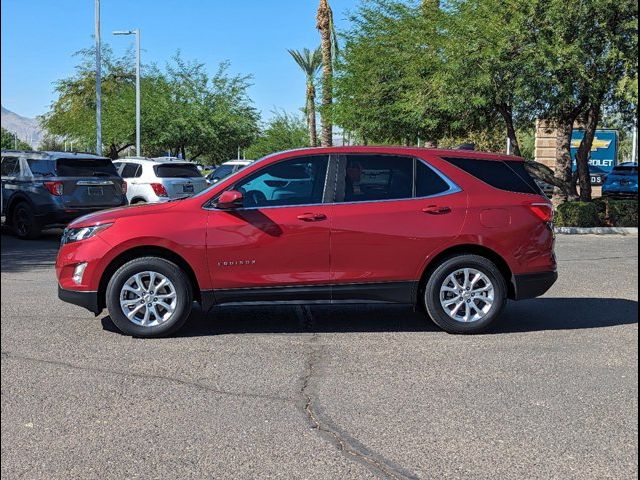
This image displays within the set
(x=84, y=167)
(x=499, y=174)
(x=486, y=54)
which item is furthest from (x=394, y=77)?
(x=499, y=174)

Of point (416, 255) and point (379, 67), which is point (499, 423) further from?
point (379, 67)

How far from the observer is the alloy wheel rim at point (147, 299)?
670 centimetres

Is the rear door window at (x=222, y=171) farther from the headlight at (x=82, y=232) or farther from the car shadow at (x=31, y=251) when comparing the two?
the headlight at (x=82, y=232)

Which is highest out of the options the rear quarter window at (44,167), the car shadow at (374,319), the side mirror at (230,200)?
the rear quarter window at (44,167)

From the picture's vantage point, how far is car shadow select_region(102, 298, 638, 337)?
7199mm

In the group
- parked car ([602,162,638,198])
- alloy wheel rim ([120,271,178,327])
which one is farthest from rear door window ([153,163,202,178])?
parked car ([602,162,638,198])

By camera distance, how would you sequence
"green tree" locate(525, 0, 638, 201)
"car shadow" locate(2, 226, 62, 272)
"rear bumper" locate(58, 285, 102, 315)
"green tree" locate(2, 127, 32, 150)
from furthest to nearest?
"green tree" locate(525, 0, 638, 201) < "car shadow" locate(2, 226, 62, 272) < "rear bumper" locate(58, 285, 102, 315) < "green tree" locate(2, 127, 32, 150)

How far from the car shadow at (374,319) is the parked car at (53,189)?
6.88 metres

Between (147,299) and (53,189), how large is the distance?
8187mm

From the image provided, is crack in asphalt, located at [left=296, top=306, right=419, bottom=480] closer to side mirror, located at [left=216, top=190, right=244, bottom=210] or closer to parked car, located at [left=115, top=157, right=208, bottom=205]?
side mirror, located at [left=216, top=190, right=244, bottom=210]

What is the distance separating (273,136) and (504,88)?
1497 inches

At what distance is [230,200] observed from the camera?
660 centimetres

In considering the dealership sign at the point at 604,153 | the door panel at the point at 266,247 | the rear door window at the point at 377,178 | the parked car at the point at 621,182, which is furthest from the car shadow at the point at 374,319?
the dealership sign at the point at 604,153

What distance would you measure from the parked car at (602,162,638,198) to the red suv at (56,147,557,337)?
1048 inches
